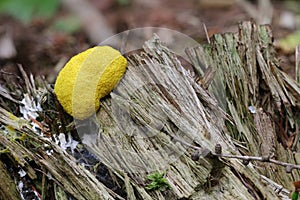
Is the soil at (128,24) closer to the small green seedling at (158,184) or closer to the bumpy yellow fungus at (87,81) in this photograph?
the bumpy yellow fungus at (87,81)

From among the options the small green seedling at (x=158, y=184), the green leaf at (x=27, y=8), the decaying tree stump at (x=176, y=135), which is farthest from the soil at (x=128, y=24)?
the small green seedling at (x=158, y=184)

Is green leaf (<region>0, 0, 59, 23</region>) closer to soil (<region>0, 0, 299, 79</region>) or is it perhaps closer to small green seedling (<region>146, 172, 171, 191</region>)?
soil (<region>0, 0, 299, 79</region>)

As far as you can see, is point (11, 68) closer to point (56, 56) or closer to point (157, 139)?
point (56, 56)

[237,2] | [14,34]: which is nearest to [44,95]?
[14,34]

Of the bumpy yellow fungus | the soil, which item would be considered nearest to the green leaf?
the soil

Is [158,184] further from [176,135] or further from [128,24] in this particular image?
[128,24]
